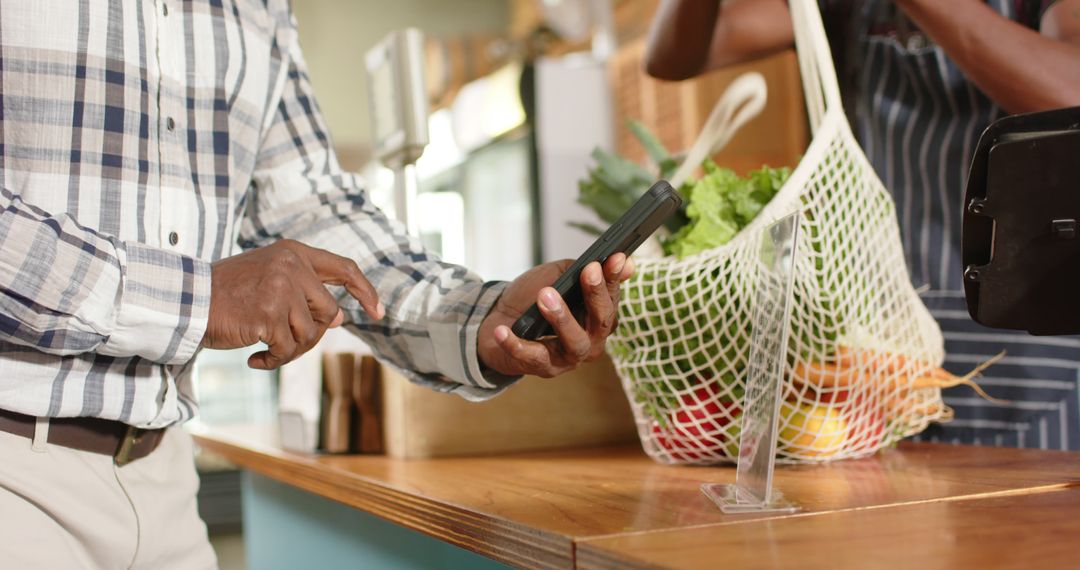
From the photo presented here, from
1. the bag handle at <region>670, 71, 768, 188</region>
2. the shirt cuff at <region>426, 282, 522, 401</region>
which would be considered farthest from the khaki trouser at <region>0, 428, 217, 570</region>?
the bag handle at <region>670, 71, 768, 188</region>

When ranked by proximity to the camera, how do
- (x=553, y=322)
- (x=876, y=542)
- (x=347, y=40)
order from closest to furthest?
(x=876, y=542), (x=553, y=322), (x=347, y=40)

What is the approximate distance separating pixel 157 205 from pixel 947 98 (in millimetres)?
892

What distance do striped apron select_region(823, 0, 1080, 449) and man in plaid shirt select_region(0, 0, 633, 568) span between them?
580 millimetres

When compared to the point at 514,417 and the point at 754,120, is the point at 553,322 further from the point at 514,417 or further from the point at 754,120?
the point at 754,120

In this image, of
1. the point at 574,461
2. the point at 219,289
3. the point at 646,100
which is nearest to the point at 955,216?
the point at 574,461

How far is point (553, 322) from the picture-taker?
2.58ft

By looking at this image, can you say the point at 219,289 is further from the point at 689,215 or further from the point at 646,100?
the point at 646,100

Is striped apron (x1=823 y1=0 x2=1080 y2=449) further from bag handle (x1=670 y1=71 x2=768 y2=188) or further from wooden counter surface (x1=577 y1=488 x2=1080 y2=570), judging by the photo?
wooden counter surface (x1=577 y1=488 x2=1080 y2=570)

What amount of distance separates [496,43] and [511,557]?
4.32 meters

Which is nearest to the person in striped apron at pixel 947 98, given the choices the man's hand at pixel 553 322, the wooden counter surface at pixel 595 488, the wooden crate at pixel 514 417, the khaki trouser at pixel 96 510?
the wooden counter surface at pixel 595 488

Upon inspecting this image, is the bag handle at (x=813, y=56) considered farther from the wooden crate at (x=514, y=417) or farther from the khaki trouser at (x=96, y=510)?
the khaki trouser at (x=96, y=510)

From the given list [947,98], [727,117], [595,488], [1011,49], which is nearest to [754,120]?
[947,98]

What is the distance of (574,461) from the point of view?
1061 millimetres

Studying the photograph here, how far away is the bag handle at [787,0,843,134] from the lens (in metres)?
0.95
